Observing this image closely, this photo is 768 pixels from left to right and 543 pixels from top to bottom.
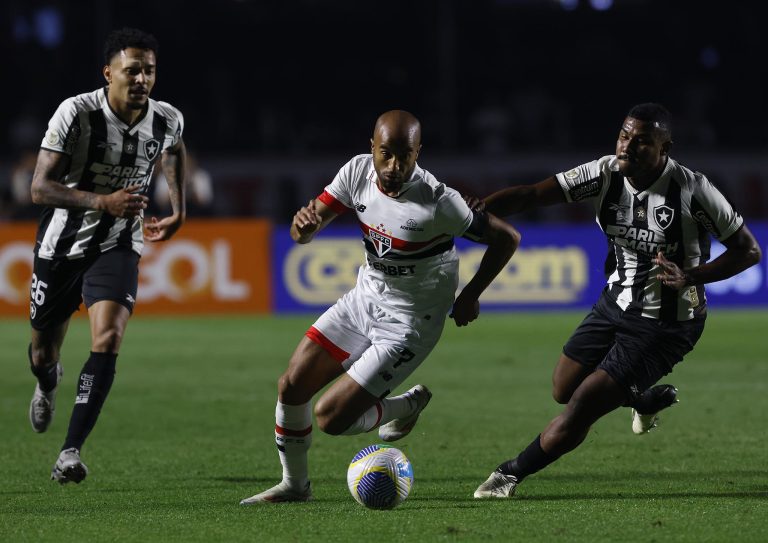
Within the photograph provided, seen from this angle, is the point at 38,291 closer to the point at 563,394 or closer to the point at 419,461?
the point at 419,461

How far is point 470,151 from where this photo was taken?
28469 millimetres

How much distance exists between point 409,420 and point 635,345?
136cm

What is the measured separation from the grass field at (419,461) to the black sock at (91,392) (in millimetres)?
355

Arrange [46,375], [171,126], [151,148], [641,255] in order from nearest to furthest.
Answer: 1. [641,255]
2. [151,148]
3. [171,126]
4. [46,375]

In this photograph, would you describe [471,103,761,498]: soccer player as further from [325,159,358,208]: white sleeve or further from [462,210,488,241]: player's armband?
[325,159,358,208]: white sleeve

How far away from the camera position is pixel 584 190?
675 cm

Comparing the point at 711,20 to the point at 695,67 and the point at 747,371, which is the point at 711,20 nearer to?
the point at 695,67

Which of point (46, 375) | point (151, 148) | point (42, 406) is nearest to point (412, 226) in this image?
point (151, 148)

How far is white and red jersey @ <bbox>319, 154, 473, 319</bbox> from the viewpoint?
6434 millimetres

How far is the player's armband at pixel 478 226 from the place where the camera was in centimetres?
643

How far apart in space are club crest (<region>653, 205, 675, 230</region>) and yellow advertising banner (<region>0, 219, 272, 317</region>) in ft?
40.9

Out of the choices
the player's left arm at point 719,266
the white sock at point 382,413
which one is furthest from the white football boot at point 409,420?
the player's left arm at point 719,266

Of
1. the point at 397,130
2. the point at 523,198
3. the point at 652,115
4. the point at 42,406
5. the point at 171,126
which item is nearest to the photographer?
the point at 397,130

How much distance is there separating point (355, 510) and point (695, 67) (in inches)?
1054
